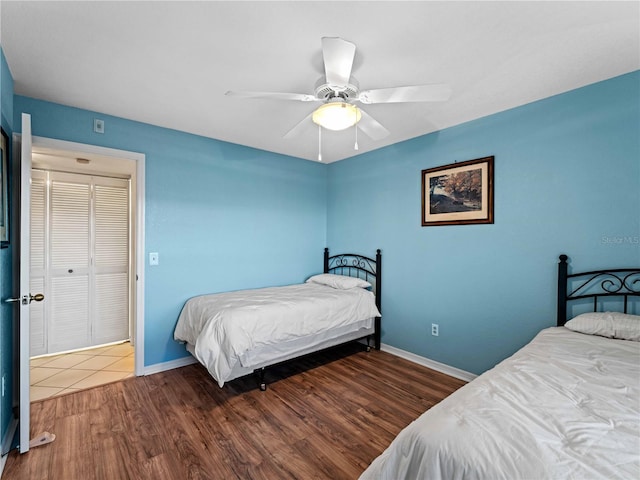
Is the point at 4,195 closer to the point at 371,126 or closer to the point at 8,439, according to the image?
the point at 8,439

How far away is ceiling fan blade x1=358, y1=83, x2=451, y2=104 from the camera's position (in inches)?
66.8

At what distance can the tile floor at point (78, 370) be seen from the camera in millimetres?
2779

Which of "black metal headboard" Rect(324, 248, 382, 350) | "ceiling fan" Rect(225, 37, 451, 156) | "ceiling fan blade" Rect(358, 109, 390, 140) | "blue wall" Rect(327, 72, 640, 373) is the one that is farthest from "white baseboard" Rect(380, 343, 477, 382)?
"ceiling fan" Rect(225, 37, 451, 156)

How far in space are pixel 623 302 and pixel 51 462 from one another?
12.6 ft

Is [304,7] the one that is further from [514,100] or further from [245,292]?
[245,292]

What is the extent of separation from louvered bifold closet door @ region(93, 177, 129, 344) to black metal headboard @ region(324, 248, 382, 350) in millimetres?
2784

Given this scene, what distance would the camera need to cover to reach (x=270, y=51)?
1824 mm

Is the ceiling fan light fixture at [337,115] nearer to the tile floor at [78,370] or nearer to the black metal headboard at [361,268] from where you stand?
the black metal headboard at [361,268]

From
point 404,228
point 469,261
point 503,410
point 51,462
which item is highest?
point 404,228

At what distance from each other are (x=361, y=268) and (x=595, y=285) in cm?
231

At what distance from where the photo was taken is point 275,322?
2695 mm

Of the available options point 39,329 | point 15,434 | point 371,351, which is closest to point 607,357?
point 371,351

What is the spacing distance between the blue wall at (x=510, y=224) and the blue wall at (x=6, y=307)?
3.31 meters

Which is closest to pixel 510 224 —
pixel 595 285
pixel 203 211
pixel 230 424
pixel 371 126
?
pixel 595 285
